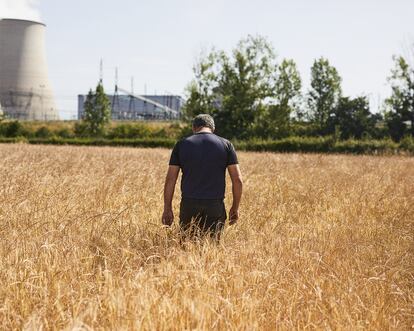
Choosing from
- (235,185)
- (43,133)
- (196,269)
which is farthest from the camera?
(43,133)

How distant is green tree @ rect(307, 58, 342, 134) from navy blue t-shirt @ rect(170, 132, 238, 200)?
156ft

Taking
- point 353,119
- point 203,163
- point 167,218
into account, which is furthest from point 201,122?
point 353,119

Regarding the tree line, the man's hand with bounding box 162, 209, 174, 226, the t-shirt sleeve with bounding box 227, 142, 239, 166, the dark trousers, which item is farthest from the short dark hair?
the tree line

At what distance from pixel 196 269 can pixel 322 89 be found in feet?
170

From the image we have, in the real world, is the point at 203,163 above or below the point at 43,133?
above

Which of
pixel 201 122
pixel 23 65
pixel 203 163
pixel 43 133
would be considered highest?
pixel 23 65

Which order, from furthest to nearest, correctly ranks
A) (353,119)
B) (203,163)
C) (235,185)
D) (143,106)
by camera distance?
(143,106), (353,119), (235,185), (203,163)

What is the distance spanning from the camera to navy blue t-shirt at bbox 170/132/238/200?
502cm

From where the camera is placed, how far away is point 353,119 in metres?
44.6

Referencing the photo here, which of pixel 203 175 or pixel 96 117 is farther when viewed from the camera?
pixel 96 117

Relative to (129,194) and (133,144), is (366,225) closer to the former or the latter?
(129,194)

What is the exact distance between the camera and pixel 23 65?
4800 cm

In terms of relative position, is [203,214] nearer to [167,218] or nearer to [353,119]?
[167,218]

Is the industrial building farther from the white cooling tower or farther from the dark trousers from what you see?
the dark trousers
